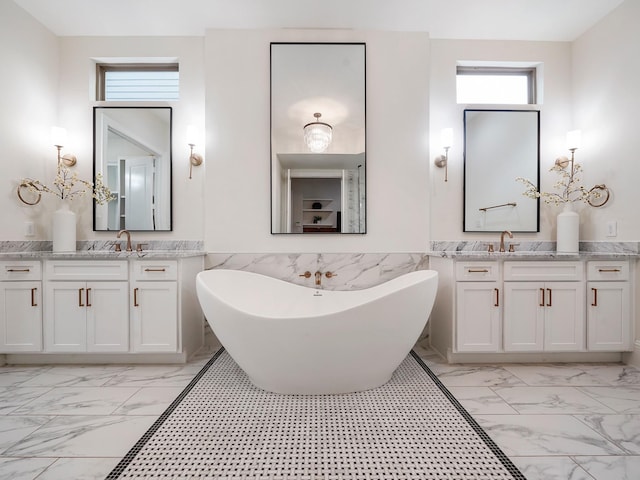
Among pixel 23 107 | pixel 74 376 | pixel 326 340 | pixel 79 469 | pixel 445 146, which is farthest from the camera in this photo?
pixel 445 146

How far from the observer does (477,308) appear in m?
2.28

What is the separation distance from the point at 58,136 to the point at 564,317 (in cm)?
415

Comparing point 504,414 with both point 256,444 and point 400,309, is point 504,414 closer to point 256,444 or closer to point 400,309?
point 400,309

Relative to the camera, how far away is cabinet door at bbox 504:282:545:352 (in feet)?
7.48

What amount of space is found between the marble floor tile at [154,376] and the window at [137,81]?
2.28 m

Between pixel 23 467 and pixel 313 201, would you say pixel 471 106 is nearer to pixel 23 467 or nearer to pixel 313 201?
pixel 313 201

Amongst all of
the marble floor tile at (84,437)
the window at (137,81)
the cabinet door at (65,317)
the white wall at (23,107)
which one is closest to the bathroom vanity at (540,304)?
the marble floor tile at (84,437)

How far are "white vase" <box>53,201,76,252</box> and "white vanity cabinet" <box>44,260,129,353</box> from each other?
0.35 metres

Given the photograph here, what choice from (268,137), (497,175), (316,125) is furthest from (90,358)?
(497,175)

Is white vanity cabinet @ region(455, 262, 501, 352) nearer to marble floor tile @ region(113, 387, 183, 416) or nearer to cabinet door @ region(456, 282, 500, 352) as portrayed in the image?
cabinet door @ region(456, 282, 500, 352)

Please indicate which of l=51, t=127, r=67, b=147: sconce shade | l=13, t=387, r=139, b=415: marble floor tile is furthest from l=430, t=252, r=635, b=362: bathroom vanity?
l=51, t=127, r=67, b=147: sconce shade

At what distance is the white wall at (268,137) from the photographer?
106 inches

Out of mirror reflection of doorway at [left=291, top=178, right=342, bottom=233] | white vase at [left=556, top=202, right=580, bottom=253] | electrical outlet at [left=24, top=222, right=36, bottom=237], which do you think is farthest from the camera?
mirror reflection of doorway at [left=291, top=178, right=342, bottom=233]

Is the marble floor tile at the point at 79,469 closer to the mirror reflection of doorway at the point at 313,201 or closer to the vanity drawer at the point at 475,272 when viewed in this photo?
the mirror reflection of doorway at the point at 313,201
